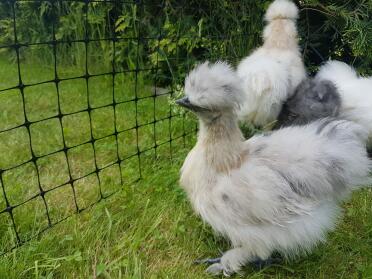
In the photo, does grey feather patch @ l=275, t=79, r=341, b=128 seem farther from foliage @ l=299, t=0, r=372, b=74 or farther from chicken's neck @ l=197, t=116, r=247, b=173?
chicken's neck @ l=197, t=116, r=247, b=173

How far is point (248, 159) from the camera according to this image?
6.04ft

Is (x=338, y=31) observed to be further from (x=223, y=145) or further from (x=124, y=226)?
(x=124, y=226)

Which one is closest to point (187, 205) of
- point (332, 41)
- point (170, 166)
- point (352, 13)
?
point (170, 166)

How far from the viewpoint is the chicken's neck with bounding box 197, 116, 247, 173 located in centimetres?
184

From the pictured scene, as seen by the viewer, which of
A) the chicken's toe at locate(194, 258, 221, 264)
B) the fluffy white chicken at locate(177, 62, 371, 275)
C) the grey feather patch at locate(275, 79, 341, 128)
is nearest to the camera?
the fluffy white chicken at locate(177, 62, 371, 275)

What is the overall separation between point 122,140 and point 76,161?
42cm

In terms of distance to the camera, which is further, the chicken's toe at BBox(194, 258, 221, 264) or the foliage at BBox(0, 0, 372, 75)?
the foliage at BBox(0, 0, 372, 75)

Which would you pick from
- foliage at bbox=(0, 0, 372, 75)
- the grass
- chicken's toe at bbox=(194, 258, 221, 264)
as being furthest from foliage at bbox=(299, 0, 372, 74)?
chicken's toe at bbox=(194, 258, 221, 264)

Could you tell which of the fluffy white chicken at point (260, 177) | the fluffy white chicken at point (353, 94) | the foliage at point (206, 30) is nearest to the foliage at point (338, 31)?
the foliage at point (206, 30)

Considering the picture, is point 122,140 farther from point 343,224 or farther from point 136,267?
point 343,224

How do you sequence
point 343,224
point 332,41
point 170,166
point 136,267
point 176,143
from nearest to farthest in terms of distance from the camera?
1. point 136,267
2. point 343,224
3. point 170,166
4. point 176,143
5. point 332,41

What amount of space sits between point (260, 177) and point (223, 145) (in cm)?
23

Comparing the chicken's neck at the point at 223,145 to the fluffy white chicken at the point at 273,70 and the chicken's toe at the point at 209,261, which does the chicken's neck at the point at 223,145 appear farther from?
the fluffy white chicken at the point at 273,70

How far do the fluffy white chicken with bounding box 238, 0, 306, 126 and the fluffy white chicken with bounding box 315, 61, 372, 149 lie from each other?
0.26 metres
